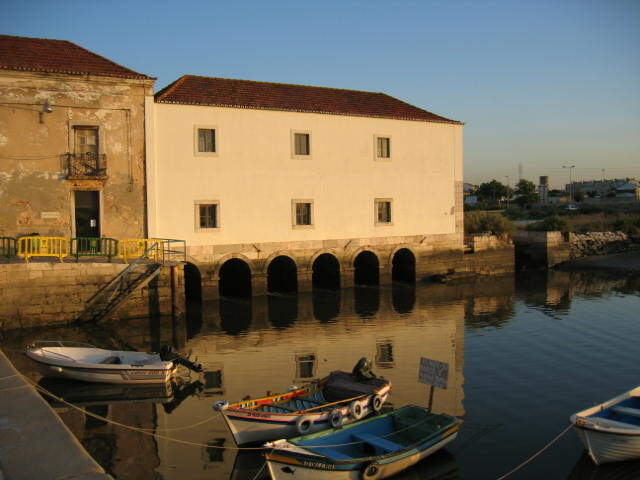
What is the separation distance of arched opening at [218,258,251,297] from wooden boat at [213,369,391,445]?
641 inches

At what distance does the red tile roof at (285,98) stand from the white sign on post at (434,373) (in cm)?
1904

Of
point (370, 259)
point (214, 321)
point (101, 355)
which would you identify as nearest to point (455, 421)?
point (101, 355)

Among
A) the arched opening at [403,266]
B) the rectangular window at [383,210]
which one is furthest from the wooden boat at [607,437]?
the arched opening at [403,266]

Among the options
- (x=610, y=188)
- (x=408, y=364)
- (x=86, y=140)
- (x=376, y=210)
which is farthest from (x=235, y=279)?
(x=610, y=188)

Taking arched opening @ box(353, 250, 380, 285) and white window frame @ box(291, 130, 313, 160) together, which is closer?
white window frame @ box(291, 130, 313, 160)

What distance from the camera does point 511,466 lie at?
11039mm

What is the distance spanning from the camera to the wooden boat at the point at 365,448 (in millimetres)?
9719

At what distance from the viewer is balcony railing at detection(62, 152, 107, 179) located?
24719mm

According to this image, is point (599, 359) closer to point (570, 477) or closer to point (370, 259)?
point (570, 477)

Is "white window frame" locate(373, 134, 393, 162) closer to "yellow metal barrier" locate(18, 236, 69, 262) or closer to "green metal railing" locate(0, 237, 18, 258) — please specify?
"yellow metal barrier" locate(18, 236, 69, 262)

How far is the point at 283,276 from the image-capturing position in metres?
32.5

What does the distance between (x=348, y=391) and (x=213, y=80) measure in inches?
841

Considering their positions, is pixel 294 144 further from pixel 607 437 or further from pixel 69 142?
pixel 607 437

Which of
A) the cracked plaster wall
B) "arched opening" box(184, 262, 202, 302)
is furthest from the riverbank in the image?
the cracked plaster wall
